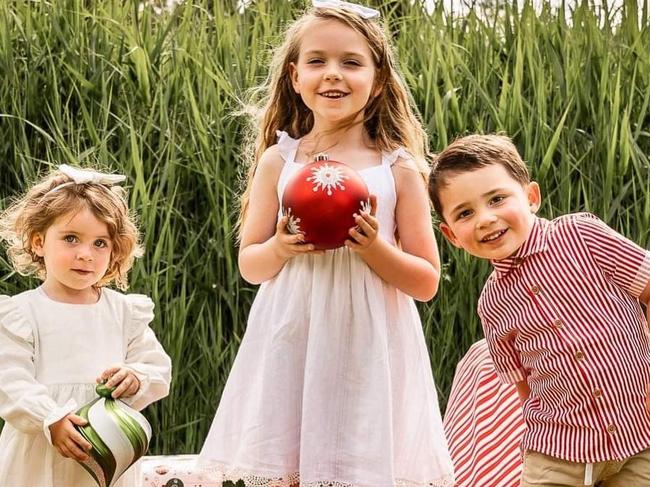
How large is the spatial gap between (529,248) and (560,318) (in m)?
0.20

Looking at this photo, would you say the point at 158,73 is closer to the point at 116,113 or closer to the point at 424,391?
the point at 116,113

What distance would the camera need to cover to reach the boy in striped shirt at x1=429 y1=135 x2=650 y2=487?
2.93 metres

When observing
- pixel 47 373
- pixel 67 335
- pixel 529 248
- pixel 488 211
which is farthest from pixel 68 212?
Result: pixel 529 248

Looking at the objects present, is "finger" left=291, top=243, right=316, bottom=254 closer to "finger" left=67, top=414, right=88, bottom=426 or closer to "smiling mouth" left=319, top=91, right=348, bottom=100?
"smiling mouth" left=319, top=91, right=348, bottom=100

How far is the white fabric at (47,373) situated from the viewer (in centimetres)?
311

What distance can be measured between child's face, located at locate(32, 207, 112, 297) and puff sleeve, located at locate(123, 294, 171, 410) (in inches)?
6.5

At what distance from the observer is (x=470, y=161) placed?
3088 mm

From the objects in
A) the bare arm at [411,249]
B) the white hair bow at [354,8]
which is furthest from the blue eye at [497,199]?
the white hair bow at [354,8]

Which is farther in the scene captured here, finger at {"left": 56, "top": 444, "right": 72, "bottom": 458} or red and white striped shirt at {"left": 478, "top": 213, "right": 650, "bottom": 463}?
finger at {"left": 56, "top": 444, "right": 72, "bottom": 458}

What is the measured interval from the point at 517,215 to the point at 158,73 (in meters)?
2.46

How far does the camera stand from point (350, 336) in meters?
3.13

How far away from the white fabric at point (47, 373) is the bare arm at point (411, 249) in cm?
74

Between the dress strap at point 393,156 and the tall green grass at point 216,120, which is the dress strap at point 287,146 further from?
the tall green grass at point 216,120

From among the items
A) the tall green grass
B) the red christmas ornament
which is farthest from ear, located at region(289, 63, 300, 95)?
the tall green grass
